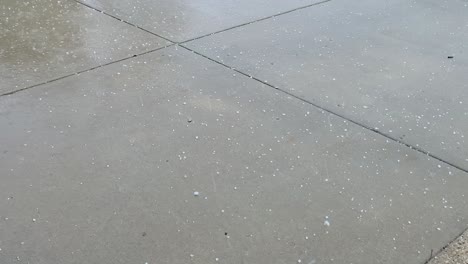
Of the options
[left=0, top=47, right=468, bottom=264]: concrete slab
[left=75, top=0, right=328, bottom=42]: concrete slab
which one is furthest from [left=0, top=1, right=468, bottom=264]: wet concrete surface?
[left=75, top=0, right=328, bottom=42]: concrete slab

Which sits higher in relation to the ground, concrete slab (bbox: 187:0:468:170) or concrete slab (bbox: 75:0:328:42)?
concrete slab (bbox: 187:0:468:170)

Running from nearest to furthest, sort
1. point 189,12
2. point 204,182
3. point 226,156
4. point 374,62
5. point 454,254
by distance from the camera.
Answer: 1. point 454,254
2. point 204,182
3. point 226,156
4. point 374,62
5. point 189,12

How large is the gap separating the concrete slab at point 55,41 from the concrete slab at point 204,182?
11.9 inches

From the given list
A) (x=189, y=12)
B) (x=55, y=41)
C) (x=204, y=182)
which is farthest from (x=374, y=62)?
(x=55, y=41)

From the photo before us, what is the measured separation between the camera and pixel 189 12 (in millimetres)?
5855

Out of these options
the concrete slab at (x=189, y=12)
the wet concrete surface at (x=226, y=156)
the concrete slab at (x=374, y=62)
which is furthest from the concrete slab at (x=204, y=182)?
the concrete slab at (x=189, y=12)

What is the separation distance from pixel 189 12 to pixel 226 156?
9.11ft

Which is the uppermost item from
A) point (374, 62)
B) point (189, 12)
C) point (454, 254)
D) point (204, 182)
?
point (454, 254)

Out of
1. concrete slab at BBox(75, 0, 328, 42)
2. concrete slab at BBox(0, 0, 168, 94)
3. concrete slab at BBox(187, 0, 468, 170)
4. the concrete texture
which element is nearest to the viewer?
the concrete texture

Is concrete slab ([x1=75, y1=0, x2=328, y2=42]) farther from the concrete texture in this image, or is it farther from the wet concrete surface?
the concrete texture

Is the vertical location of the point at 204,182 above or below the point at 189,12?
above

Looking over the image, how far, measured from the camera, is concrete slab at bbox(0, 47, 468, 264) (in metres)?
2.75

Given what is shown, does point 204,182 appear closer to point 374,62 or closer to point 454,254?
point 454,254

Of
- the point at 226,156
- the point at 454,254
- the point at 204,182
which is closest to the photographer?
the point at 454,254
